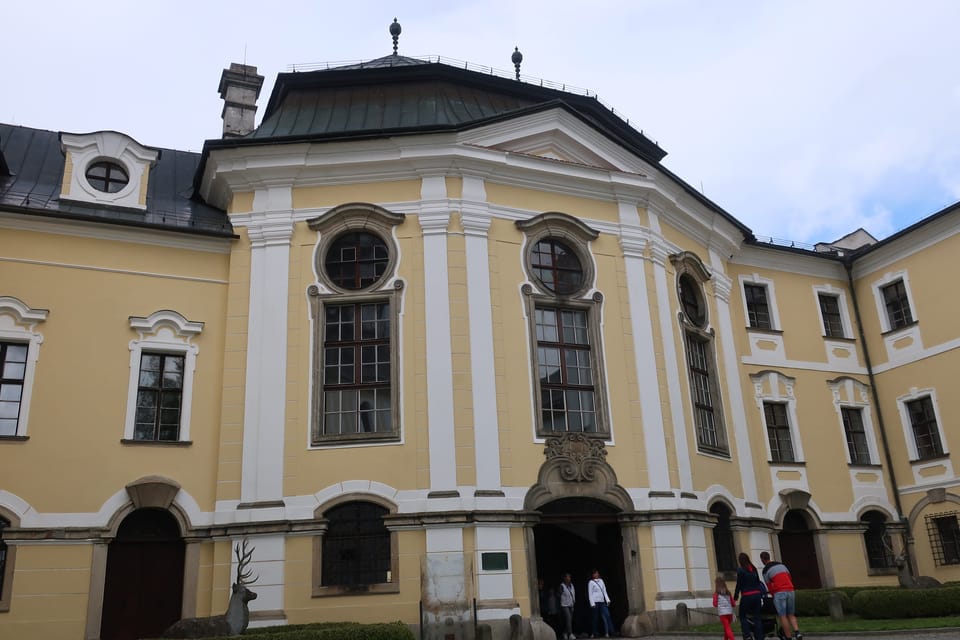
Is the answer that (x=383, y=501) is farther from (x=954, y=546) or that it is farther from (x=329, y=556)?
(x=954, y=546)

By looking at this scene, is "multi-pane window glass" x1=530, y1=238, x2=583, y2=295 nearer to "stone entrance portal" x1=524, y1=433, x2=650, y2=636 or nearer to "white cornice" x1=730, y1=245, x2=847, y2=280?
"stone entrance portal" x1=524, y1=433, x2=650, y2=636

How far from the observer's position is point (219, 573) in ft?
57.0

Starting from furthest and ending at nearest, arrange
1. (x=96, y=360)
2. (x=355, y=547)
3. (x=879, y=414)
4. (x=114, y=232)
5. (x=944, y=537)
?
(x=879, y=414), (x=944, y=537), (x=114, y=232), (x=96, y=360), (x=355, y=547)

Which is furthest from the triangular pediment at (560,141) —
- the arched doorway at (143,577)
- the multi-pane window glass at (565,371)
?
the arched doorway at (143,577)

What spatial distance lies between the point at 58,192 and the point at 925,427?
74.1 feet

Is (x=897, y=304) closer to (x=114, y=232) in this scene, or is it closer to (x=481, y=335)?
(x=481, y=335)

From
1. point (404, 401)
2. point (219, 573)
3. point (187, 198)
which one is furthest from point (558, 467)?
point (187, 198)

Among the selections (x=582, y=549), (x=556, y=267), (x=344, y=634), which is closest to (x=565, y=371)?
(x=556, y=267)

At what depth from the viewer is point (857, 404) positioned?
25719 millimetres

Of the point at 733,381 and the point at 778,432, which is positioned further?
the point at 778,432

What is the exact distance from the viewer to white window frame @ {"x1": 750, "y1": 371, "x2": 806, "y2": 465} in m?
24.3

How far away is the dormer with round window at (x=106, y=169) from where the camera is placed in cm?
1992

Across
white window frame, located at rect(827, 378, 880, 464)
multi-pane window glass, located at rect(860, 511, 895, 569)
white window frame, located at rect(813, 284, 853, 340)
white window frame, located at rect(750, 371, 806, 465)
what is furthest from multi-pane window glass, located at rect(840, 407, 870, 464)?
white window frame, located at rect(813, 284, 853, 340)

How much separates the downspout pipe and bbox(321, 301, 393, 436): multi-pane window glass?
14.1 metres
